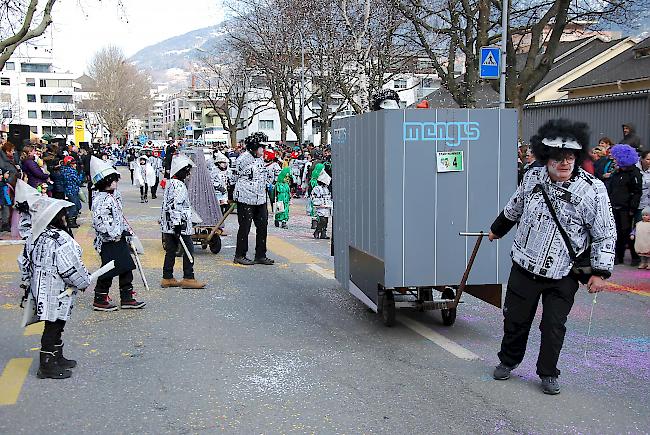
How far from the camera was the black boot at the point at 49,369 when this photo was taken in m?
5.74

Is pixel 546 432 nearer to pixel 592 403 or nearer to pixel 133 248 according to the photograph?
pixel 592 403

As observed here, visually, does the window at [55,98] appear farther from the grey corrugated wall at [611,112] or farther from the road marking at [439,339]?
the road marking at [439,339]

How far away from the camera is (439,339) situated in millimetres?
6812

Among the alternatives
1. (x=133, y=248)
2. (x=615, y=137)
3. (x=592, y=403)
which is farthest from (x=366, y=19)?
(x=592, y=403)

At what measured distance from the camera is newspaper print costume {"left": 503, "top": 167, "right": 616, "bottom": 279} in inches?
201

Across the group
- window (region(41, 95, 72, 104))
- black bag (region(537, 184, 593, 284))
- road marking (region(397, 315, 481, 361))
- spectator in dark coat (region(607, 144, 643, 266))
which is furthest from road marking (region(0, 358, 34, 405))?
window (region(41, 95, 72, 104))

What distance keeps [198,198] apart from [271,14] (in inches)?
1062

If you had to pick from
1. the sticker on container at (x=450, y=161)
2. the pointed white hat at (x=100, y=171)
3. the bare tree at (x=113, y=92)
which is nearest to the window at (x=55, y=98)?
the bare tree at (x=113, y=92)

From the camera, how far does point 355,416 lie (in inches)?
191

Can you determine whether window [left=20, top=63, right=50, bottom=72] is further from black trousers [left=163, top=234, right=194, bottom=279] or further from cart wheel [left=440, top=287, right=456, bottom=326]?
cart wheel [left=440, top=287, right=456, bottom=326]

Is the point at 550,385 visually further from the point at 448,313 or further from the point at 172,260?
the point at 172,260

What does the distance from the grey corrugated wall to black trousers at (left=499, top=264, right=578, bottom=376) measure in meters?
16.3

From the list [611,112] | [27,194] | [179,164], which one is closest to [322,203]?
[179,164]

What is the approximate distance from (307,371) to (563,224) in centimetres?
229
